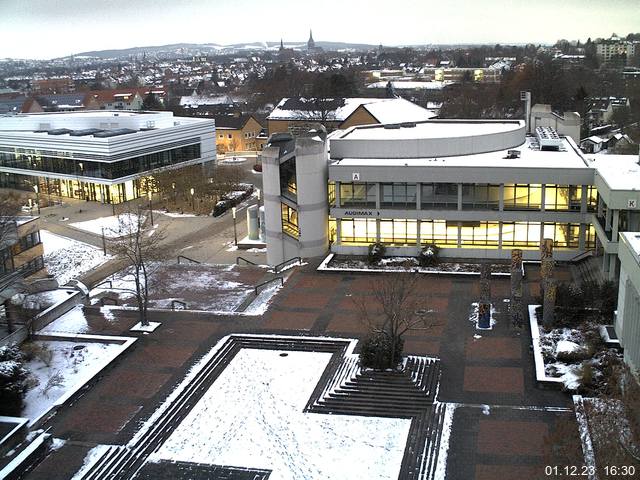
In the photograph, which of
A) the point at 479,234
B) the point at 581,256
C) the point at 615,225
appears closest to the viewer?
the point at 615,225

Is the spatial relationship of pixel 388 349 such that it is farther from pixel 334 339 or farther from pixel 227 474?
pixel 227 474

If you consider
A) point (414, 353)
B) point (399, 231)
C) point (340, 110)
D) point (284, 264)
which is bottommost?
point (414, 353)

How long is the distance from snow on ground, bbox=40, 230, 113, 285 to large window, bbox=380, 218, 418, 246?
793 inches

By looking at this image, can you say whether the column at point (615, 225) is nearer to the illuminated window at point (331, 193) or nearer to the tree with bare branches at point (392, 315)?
the tree with bare branches at point (392, 315)

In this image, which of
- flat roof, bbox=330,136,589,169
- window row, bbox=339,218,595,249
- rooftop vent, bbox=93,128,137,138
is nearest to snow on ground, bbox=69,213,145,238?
rooftop vent, bbox=93,128,137,138

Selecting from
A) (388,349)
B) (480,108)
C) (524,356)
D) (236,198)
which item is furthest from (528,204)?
(480,108)

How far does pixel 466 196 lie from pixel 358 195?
6.38 metres

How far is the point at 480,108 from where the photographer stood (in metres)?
98.7

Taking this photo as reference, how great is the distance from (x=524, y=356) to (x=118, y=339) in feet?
58.1

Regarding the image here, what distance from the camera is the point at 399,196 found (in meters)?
42.6

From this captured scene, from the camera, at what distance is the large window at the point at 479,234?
137 ft

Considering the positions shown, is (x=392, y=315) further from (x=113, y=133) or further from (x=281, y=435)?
(x=113, y=133)

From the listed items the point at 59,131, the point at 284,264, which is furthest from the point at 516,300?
the point at 59,131

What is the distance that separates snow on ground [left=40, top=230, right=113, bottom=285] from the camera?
47.7 meters
